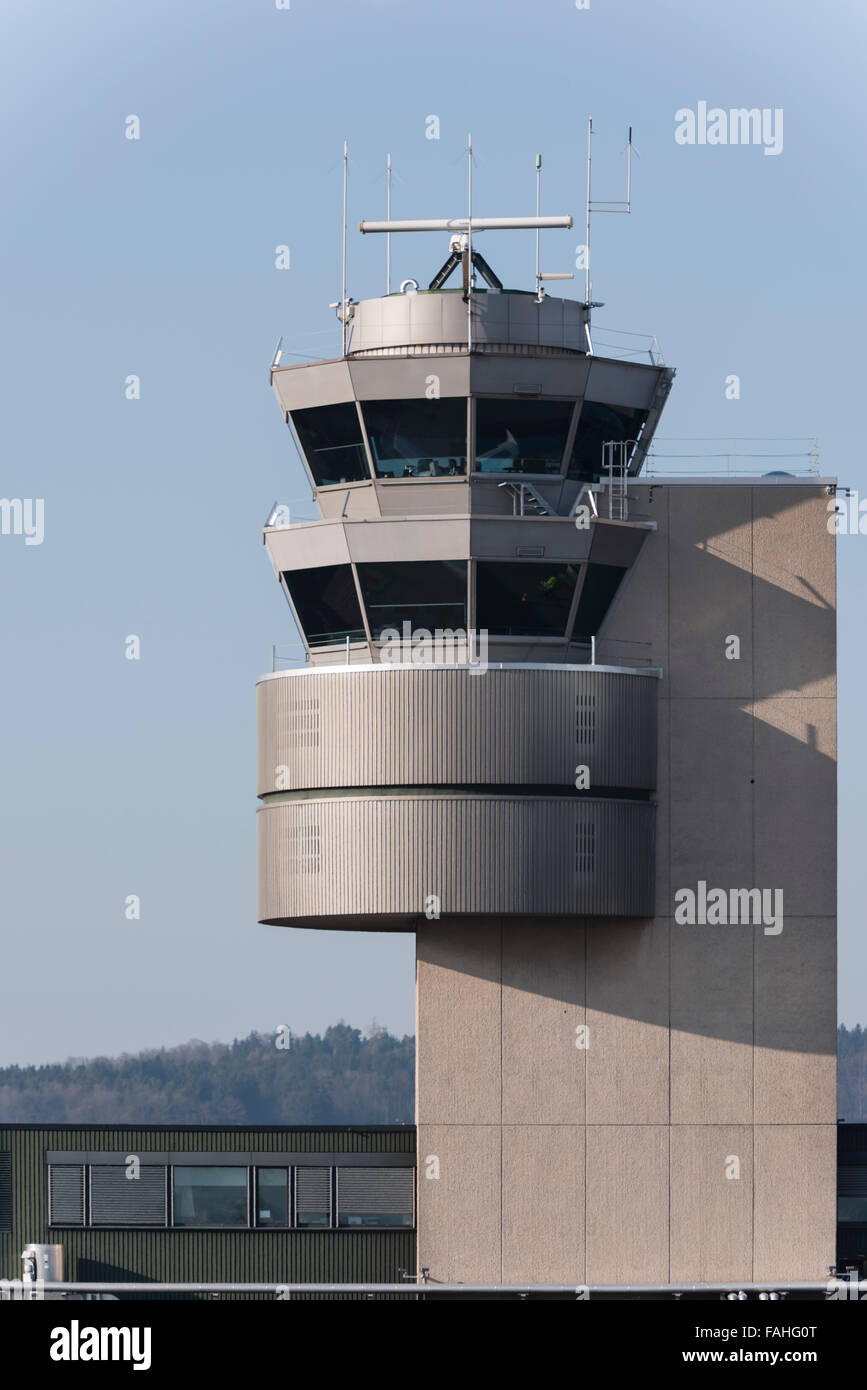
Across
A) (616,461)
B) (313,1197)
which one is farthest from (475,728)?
(313,1197)

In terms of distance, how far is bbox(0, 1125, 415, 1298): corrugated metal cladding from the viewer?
47.8 m

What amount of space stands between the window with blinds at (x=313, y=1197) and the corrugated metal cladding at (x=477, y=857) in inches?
250

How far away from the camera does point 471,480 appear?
47.3 meters

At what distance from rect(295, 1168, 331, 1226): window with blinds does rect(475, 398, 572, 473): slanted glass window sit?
15.8 metres

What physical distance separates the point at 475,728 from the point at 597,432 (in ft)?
24.9

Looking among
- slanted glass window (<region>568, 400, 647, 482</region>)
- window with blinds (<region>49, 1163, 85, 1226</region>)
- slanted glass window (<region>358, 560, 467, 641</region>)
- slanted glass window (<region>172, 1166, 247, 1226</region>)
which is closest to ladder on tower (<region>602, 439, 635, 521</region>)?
slanted glass window (<region>568, 400, 647, 482</region>)

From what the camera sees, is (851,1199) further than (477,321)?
Yes

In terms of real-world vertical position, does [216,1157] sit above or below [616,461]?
below

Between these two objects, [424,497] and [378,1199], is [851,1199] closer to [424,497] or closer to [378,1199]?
[378,1199]

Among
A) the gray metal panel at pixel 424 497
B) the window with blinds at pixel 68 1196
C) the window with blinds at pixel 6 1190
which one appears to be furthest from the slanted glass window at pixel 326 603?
the window with blinds at pixel 6 1190

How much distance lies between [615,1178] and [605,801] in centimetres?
777

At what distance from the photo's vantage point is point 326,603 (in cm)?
4800
